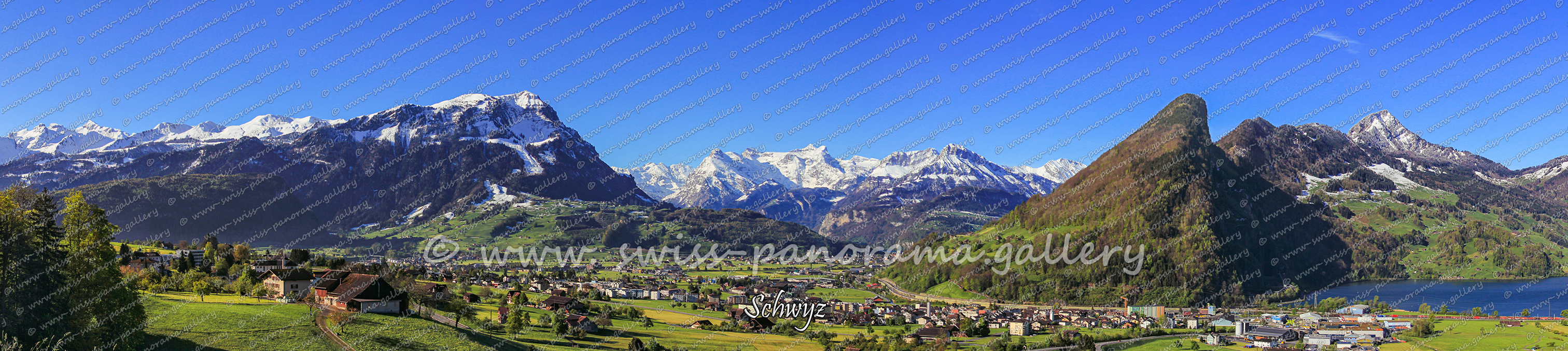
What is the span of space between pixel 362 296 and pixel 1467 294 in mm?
193996

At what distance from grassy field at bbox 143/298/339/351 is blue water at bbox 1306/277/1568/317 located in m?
154

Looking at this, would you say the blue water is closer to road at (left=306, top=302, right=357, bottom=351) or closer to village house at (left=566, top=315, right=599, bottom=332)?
village house at (left=566, top=315, right=599, bottom=332)

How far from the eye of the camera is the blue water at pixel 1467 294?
134500 millimetres

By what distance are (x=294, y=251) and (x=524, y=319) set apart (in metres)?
47.4

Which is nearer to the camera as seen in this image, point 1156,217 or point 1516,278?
point 1156,217

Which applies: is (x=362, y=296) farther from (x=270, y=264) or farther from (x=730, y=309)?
(x=730, y=309)

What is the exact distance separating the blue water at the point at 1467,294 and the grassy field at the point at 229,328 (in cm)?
15425

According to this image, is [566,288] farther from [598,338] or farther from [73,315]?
[73,315]

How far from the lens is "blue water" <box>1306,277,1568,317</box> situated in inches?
5295

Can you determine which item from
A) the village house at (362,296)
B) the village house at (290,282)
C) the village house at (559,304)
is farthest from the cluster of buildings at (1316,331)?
the village house at (290,282)

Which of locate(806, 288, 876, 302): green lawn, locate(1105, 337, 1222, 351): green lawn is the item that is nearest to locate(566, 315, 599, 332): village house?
locate(1105, 337, 1222, 351): green lawn

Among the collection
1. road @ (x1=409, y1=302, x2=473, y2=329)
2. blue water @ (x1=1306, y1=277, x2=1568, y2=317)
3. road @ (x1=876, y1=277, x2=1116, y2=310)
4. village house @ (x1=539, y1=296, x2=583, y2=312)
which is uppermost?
blue water @ (x1=1306, y1=277, x2=1568, y2=317)

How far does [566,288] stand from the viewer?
112 metres

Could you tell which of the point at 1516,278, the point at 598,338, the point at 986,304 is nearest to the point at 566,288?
the point at 598,338
